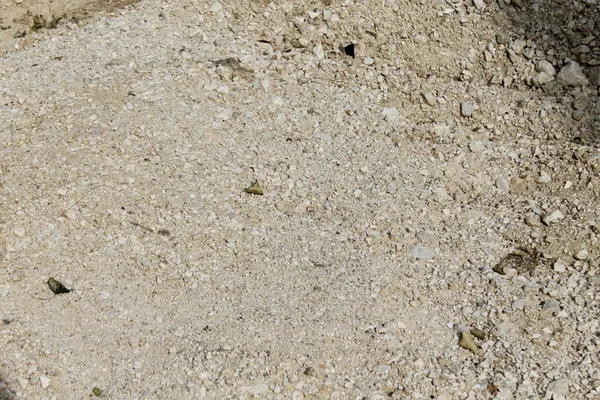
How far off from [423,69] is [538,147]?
0.80 metres

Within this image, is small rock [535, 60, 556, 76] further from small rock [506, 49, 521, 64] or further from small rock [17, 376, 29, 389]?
small rock [17, 376, 29, 389]

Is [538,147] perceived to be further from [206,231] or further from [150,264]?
[150,264]

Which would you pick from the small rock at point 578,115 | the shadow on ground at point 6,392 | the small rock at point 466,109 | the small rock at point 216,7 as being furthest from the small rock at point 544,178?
the shadow on ground at point 6,392

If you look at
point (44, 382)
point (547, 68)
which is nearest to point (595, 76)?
point (547, 68)

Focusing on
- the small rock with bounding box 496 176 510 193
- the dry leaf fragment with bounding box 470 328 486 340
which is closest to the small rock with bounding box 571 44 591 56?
the small rock with bounding box 496 176 510 193

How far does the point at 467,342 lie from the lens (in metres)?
3.04

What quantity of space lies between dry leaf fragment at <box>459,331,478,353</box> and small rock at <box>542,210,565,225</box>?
79 cm

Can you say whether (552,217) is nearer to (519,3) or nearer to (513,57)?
(513,57)

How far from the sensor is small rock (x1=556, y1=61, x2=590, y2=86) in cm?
417

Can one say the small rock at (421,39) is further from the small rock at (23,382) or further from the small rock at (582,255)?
the small rock at (23,382)

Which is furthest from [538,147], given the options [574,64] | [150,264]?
[150,264]

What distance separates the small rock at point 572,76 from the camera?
4171mm

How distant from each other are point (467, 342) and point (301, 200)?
1.08 m

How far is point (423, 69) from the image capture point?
4375 millimetres
